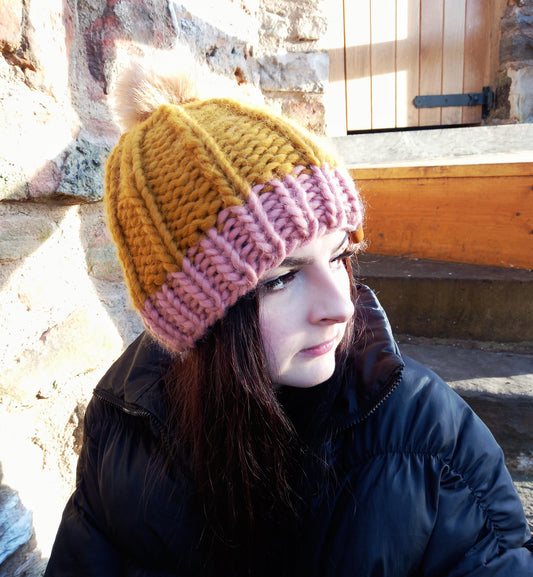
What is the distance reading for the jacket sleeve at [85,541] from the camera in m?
1.01

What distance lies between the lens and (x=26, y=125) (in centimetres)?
104

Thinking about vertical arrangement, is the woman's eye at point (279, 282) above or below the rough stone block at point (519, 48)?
below

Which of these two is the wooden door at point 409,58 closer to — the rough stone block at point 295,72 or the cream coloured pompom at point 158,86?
the rough stone block at point 295,72

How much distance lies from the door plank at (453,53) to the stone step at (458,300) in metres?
1.48

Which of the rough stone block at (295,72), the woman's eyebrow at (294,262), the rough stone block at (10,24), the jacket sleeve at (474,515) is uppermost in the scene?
the rough stone block at (10,24)

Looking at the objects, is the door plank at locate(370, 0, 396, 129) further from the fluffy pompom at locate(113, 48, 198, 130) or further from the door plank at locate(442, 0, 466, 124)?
the fluffy pompom at locate(113, 48, 198, 130)

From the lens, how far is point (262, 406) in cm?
88

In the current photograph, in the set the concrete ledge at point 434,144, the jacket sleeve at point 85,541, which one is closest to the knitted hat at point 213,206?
the jacket sleeve at point 85,541

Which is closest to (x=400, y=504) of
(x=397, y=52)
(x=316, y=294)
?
(x=316, y=294)

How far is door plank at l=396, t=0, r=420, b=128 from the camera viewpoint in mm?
2816

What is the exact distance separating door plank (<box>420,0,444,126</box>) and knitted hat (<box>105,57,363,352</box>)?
2.43 metres

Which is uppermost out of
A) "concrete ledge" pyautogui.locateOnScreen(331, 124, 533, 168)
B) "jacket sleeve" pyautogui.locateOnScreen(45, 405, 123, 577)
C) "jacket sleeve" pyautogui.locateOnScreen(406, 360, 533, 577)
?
"concrete ledge" pyautogui.locateOnScreen(331, 124, 533, 168)

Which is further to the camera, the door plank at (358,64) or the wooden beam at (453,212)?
the door plank at (358,64)

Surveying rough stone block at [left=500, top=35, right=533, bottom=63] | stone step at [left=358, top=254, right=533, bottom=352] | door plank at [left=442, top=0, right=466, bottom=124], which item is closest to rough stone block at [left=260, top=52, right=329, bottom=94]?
door plank at [left=442, top=0, right=466, bottom=124]
